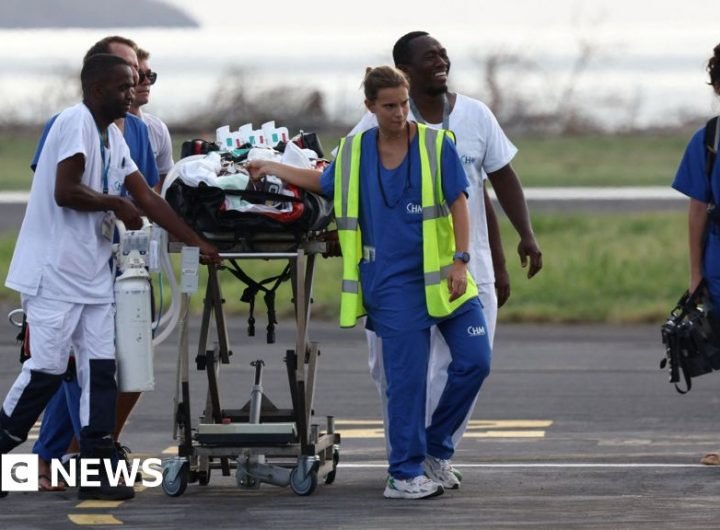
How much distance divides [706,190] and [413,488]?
6.84 ft

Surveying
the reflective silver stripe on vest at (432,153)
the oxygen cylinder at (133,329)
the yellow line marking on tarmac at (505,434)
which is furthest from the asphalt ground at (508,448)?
the reflective silver stripe on vest at (432,153)

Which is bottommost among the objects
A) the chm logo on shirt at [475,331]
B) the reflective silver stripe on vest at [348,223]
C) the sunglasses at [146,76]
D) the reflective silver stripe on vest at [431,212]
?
the chm logo on shirt at [475,331]

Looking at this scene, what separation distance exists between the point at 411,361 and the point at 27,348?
1708 millimetres

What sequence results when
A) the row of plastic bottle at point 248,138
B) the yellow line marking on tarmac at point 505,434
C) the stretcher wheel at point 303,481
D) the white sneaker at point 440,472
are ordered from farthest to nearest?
the yellow line marking on tarmac at point 505,434 < the row of plastic bottle at point 248,138 < the white sneaker at point 440,472 < the stretcher wheel at point 303,481

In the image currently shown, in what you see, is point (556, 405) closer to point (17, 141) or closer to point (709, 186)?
point (709, 186)

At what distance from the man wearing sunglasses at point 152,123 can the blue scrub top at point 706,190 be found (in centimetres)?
246

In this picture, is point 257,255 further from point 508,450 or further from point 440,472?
point 508,450

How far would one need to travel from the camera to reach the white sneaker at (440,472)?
8.84 metres

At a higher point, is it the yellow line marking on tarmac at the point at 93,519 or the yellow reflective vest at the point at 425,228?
the yellow reflective vest at the point at 425,228

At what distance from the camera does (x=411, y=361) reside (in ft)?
28.0

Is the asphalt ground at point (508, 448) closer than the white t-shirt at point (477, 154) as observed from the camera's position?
Yes

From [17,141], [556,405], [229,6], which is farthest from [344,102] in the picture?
[556,405]

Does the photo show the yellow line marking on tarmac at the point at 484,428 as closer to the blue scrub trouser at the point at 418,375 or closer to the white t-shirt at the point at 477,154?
the white t-shirt at the point at 477,154

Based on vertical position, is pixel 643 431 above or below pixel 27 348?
below
